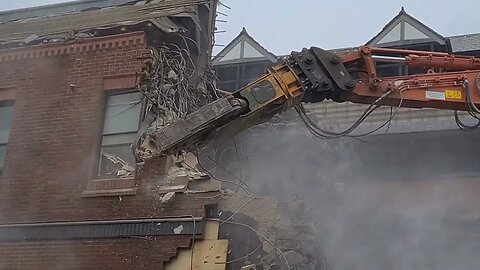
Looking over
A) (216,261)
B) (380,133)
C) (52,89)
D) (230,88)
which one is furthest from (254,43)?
(216,261)

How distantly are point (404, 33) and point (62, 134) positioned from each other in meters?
8.34

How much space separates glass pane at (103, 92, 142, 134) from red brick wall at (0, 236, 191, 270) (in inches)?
74.5

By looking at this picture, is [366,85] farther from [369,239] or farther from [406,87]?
Result: [369,239]

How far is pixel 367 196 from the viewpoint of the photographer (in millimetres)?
12930

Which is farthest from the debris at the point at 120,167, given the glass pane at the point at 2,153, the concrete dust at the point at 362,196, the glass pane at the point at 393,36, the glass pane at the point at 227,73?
the glass pane at the point at 393,36

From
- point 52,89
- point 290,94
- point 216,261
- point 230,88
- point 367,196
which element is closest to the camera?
point 290,94

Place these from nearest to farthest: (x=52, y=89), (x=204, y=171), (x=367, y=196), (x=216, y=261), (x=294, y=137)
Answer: (x=216, y=261) < (x=204, y=171) < (x=52, y=89) < (x=294, y=137) < (x=367, y=196)

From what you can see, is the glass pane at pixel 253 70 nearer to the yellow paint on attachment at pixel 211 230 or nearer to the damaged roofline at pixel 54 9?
the damaged roofline at pixel 54 9

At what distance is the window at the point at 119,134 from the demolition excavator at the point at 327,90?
3.30 meters

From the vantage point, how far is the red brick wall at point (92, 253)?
9.06m

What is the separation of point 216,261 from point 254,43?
8618 mm

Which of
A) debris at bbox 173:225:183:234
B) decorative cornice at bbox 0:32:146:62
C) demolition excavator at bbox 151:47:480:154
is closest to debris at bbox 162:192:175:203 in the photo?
debris at bbox 173:225:183:234

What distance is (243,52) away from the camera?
16.3 meters

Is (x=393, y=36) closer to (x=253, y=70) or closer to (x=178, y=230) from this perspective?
(x=253, y=70)
